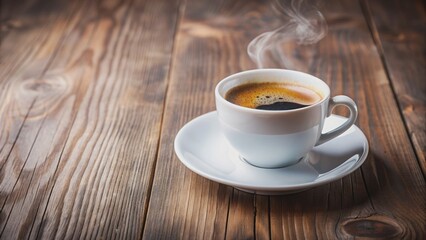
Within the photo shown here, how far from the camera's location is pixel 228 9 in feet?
6.46

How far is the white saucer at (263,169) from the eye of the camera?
91 centimetres

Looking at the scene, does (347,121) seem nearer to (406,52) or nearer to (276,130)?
(276,130)

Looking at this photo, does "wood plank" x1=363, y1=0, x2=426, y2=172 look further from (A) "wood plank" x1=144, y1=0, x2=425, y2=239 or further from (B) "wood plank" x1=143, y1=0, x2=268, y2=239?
(B) "wood plank" x1=143, y1=0, x2=268, y2=239

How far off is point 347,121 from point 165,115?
1.41 ft

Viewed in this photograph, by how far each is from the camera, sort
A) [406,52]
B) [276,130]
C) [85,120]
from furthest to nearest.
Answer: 1. [406,52]
2. [85,120]
3. [276,130]

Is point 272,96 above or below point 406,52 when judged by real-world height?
above

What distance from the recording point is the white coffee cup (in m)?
0.94

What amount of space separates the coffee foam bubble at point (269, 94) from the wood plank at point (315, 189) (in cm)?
16

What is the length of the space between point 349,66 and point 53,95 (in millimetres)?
753

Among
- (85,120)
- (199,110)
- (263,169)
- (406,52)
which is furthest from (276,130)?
(406,52)

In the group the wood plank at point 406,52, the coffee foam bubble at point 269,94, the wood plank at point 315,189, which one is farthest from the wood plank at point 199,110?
the wood plank at point 406,52

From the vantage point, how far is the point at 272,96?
1097mm

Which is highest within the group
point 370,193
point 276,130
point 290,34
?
point 276,130

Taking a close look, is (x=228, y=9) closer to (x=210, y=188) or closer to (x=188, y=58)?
(x=188, y=58)
